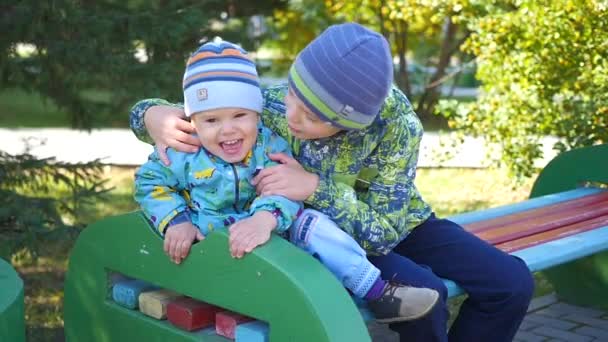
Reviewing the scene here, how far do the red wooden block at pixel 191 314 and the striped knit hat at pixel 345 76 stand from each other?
2.46 ft

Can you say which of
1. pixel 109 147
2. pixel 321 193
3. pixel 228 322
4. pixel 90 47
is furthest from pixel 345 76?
pixel 109 147

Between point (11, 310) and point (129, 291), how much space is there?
17.9 inches

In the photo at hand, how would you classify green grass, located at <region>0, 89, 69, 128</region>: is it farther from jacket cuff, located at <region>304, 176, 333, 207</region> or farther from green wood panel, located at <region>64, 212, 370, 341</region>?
jacket cuff, located at <region>304, 176, 333, 207</region>

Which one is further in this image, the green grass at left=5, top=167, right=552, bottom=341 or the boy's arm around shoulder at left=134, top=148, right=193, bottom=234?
the green grass at left=5, top=167, right=552, bottom=341

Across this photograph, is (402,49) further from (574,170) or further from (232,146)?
(232,146)

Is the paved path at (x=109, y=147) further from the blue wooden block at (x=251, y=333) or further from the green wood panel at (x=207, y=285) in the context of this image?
the blue wooden block at (x=251, y=333)

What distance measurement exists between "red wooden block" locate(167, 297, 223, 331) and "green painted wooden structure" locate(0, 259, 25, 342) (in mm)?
459

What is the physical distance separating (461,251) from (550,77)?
3.68m

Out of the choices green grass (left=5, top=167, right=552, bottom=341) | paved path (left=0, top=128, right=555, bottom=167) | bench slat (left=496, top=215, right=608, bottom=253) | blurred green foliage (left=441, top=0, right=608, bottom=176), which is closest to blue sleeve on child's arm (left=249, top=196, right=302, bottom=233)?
bench slat (left=496, top=215, right=608, bottom=253)

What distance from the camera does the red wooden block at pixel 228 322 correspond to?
9.05ft

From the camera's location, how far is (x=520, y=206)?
4.26 metres

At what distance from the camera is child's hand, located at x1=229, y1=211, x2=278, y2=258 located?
101 inches

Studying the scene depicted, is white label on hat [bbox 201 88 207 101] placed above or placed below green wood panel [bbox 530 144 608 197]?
above

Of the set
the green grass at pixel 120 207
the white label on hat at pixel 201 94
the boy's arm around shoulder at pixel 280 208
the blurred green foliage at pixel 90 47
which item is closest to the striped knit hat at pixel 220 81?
the white label on hat at pixel 201 94
